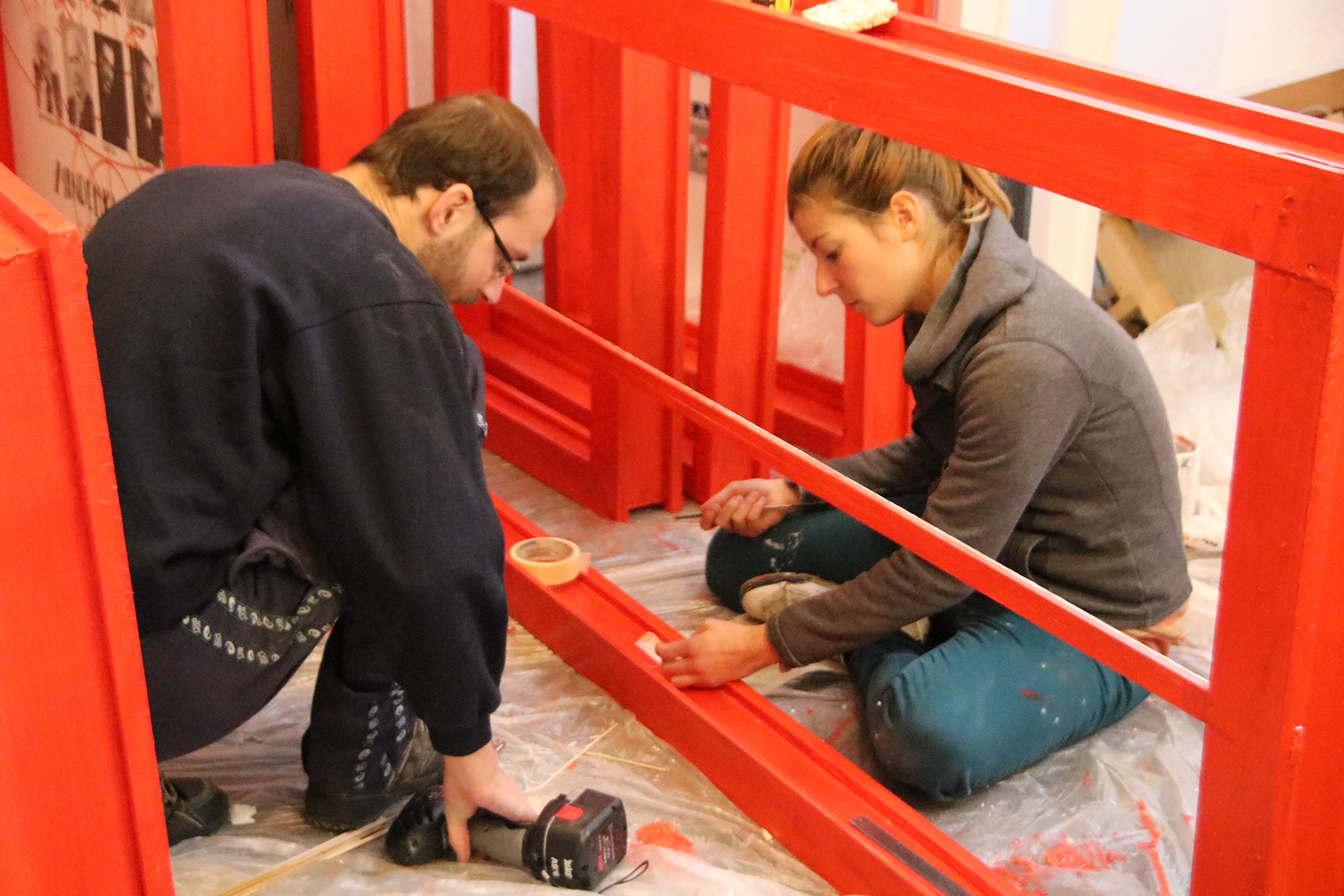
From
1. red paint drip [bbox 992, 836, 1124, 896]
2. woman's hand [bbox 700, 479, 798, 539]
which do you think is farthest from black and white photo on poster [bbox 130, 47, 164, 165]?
red paint drip [bbox 992, 836, 1124, 896]

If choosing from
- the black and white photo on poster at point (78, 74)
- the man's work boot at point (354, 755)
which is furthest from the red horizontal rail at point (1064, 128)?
the black and white photo on poster at point (78, 74)

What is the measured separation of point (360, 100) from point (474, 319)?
2.47 feet

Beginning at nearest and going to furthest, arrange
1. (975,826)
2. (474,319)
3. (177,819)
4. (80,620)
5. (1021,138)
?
(80,620), (1021,138), (177,819), (975,826), (474,319)

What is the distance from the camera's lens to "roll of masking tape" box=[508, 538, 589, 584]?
1970 millimetres

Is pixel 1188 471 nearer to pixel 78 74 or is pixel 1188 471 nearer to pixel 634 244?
pixel 634 244

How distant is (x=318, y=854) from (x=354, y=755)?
0.37 ft

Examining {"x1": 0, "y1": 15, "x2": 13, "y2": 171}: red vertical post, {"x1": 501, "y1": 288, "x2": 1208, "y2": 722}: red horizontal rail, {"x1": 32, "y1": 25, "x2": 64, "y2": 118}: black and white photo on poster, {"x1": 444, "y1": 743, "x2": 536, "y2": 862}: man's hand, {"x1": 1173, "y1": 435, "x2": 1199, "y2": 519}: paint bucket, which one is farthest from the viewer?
{"x1": 0, "y1": 15, "x2": 13, "y2": 171}: red vertical post

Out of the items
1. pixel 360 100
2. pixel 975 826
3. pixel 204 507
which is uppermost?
pixel 360 100

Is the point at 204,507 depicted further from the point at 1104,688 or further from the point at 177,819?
the point at 1104,688

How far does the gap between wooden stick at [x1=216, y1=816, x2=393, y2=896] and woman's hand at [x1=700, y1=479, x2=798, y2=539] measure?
72 cm

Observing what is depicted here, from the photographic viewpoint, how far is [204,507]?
125 cm

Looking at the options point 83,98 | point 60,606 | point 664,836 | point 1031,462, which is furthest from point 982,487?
point 83,98

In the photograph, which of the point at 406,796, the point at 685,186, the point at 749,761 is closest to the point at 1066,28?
the point at 685,186

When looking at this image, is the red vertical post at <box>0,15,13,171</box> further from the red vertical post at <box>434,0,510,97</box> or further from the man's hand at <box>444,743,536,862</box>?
the man's hand at <box>444,743,536,862</box>
